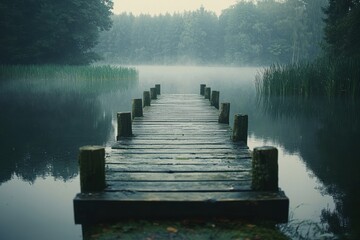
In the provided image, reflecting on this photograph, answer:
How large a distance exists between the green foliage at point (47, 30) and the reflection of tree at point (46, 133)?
41.9 ft

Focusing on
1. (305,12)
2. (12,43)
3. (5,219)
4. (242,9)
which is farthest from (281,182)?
(242,9)

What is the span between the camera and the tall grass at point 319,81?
679 inches

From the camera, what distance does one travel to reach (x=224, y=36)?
89562 millimetres

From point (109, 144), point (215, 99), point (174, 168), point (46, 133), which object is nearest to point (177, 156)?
point (174, 168)

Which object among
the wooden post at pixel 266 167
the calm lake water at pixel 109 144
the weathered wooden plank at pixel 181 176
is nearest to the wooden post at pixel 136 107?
the calm lake water at pixel 109 144

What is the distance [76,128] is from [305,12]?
71.2 metres

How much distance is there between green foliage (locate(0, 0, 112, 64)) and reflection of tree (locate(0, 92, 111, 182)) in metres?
12.8

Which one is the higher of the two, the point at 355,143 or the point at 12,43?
the point at 12,43

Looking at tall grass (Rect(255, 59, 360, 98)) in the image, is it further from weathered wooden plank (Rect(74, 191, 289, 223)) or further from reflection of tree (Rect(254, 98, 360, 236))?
weathered wooden plank (Rect(74, 191, 289, 223))

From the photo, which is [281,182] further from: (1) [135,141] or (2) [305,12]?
(2) [305,12]

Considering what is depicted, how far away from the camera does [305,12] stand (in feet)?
241

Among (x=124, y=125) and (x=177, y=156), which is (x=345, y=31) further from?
(x=177, y=156)

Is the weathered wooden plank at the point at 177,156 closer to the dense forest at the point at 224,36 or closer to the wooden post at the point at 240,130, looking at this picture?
the wooden post at the point at 240,130

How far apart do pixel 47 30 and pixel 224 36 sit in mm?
62292
